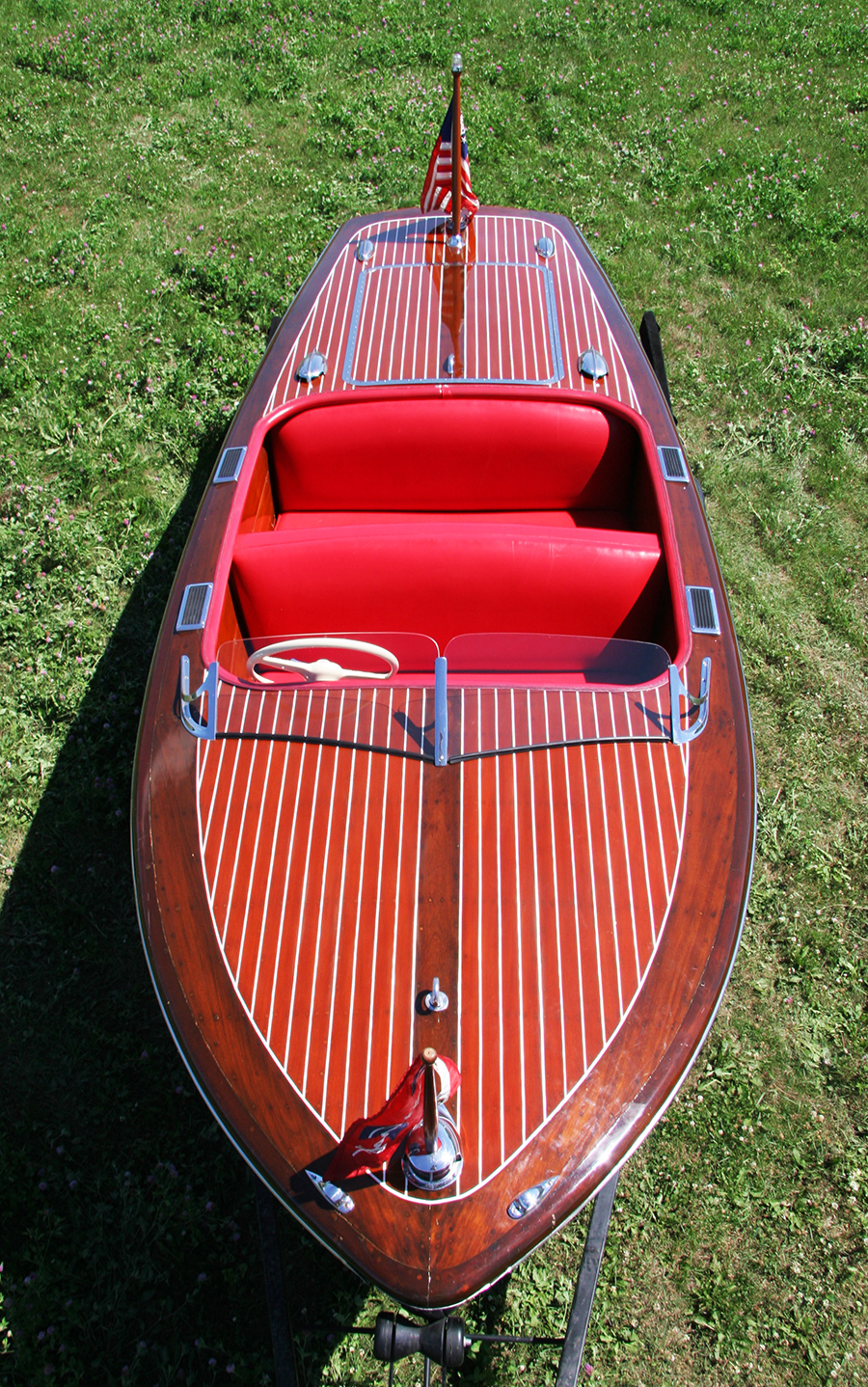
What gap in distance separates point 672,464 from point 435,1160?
2.63 m

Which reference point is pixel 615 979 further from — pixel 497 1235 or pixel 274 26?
pixel 274 26

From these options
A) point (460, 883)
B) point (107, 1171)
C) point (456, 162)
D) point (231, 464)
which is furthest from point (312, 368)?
point (107, 1171)

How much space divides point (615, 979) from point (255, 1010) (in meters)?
0.98

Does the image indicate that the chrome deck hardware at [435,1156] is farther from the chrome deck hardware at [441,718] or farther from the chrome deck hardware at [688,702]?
the chrome deck hardware at [688,702]

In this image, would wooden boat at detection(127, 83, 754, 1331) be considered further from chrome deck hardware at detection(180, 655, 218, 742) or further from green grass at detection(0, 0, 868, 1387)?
green grass at detection(0, 0, 868, 1387)

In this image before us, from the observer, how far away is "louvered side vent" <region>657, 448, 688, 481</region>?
3.40 meters

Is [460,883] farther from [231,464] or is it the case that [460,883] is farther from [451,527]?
[231,464]

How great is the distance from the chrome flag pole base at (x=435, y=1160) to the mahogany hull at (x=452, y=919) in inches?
1.4

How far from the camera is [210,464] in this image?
5090 millimetres

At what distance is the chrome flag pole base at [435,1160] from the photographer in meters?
2.07

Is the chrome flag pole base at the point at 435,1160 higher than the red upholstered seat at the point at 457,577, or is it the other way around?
the red upholstered seat at the point at 457,577

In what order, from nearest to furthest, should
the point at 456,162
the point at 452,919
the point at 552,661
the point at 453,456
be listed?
the point at 452,919 < the point at 552,661 < the point at 453,456 < the point at 456,162

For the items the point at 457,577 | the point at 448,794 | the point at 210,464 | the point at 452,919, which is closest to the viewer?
the point at 452,919

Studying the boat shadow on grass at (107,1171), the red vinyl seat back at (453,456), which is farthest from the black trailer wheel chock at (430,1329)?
the red vinyl seat back at (453,456)
